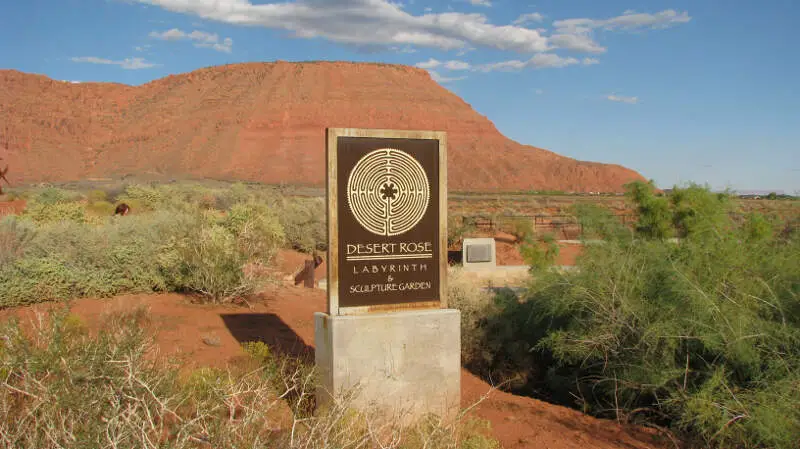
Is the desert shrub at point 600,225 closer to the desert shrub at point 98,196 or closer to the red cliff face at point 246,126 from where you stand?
the desert shrub at point 98,196

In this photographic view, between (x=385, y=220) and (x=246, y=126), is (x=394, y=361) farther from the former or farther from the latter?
(x=246, y=126)

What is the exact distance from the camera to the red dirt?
684cm

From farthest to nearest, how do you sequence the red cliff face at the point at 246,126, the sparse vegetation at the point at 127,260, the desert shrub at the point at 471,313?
1. the red cliff face at the point at 246,126
2. the desert shrub at the point at 471,313
3. the sparse vegetation at the point at 127,260

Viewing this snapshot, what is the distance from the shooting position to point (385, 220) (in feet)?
23.1

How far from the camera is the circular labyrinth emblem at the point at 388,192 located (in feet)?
22.7

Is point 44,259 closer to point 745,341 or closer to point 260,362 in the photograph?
point 260,362

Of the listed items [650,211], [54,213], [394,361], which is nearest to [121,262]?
[394,361]

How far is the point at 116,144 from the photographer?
353 ft

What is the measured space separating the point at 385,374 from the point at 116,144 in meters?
111

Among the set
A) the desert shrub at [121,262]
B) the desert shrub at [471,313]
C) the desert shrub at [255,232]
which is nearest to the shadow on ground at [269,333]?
the desert shrub at [121,262]

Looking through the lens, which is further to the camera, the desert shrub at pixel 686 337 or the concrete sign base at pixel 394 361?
the concrete sign base at pixel 394 361

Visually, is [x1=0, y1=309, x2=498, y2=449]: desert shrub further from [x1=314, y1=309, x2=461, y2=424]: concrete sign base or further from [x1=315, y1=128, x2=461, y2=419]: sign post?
[x1=315, y1=128, x2=461, y2=419]: sign post

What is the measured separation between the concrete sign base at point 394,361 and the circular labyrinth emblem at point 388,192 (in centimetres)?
93

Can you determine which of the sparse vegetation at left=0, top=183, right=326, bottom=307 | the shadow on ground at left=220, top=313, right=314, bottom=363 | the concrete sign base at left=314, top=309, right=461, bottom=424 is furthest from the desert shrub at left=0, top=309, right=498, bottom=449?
the sparse vegetation at left=0, top=183, right=326, bottom=307
